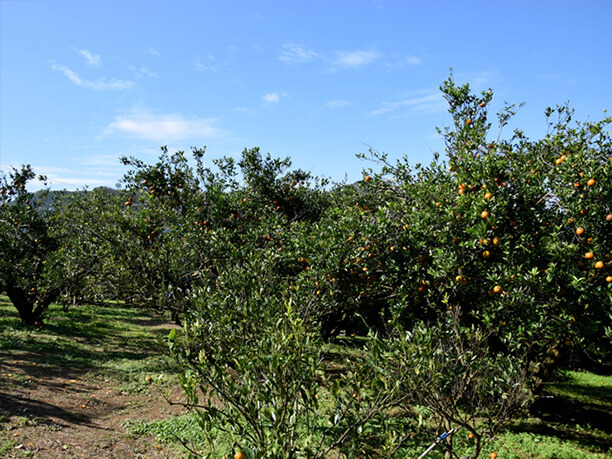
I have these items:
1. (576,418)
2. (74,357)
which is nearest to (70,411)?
(74,357)

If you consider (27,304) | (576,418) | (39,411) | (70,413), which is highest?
(27,304)

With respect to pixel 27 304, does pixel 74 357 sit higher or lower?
lower

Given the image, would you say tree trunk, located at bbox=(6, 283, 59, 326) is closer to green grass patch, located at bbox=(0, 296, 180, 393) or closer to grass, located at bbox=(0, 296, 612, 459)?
green grass patch, located at bbox=(0, 296, 180, 393)

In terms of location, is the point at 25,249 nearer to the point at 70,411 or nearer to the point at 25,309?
the point at 25,309

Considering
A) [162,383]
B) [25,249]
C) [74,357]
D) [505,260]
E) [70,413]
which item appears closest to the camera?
[505,260]

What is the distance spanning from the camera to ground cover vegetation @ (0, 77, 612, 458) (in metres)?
3.08

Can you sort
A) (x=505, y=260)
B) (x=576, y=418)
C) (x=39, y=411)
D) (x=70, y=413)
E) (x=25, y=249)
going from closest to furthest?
(x=505, y=260), (x=39, y=411), (x=70, y=413), (x=576, y=418), (x=25, y=249)

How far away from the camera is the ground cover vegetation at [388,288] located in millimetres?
3080

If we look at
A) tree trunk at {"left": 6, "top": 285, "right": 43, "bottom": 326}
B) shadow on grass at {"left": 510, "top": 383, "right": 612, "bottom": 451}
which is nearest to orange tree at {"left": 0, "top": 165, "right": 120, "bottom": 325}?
tree trunk at {"left": 6, "top": 285, "right": 43, "bottom": 326}

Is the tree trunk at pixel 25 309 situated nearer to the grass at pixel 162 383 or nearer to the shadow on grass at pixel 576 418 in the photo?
the grass at pixel 162 383

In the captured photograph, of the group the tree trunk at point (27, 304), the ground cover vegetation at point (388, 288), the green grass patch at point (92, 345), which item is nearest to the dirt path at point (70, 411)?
the green grass patch at point (92, 345)

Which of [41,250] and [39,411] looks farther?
[41,250]

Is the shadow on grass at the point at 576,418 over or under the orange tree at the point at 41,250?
under

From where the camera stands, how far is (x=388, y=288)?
702 centimetres
